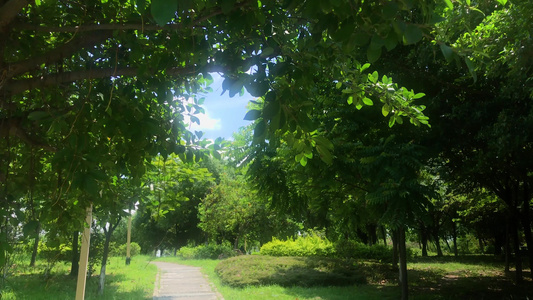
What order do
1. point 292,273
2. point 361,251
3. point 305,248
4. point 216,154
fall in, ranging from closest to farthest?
point 216,154 < point 292,273 < point 305,248 < point 361,251

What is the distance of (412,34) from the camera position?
1574 mm

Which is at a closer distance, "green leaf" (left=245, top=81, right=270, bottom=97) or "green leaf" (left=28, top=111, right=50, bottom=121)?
"green leaf" (left=245, top=81, right=270, bottom=97)

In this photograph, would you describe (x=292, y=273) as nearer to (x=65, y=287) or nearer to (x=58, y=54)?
(x=65, y=287)

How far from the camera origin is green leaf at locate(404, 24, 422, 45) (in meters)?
1.56

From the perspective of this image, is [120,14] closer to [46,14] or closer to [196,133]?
[46,14]

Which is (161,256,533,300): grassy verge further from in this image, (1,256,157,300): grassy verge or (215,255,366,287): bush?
(1,256,157,300): grassy verge

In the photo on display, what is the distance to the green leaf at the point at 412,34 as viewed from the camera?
1559mm

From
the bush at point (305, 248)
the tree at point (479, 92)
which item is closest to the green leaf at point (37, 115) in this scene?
the tree at point (479, 92)

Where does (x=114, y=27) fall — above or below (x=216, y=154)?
above

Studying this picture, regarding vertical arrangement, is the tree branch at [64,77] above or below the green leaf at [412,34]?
above

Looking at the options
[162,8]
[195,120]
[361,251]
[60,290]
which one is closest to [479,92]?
[195,120]

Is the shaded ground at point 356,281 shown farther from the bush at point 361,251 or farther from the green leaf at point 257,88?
the green leaf at point 257,88

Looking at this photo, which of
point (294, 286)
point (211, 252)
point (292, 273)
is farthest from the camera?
point (211, 252)

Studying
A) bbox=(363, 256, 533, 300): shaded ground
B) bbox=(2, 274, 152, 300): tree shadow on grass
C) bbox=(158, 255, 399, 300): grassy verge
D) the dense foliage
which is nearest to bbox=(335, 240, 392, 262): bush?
bbox=(363, 256, 533, 300): shaded ground
